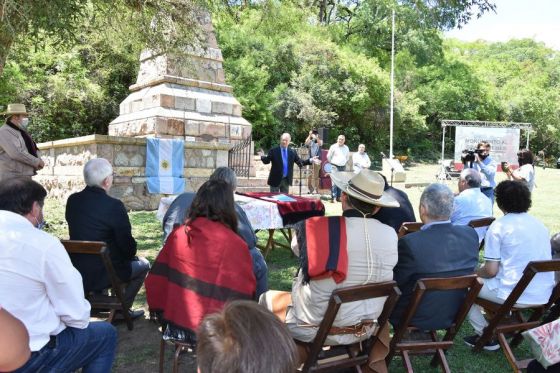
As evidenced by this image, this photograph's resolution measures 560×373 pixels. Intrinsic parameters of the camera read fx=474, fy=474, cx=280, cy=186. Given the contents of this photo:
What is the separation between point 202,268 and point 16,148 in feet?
15.2

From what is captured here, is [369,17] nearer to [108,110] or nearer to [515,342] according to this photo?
[108,110]

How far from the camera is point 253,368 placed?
41.8 inches

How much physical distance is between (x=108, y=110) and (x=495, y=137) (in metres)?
18.3

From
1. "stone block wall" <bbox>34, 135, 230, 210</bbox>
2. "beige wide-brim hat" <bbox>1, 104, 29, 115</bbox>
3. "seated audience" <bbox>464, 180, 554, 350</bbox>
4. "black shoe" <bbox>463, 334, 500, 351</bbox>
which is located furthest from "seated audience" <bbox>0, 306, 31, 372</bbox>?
"stone block wall" <bbox>34, 135, 230, 210</bbox>

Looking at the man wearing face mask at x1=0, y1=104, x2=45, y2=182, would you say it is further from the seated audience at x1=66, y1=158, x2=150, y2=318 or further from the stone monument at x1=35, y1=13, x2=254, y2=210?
the stone monument at x1=35, y1=13, x2=254, y2=210

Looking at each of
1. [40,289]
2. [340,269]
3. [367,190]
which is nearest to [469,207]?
[367,190]

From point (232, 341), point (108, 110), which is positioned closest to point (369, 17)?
point (108, 110)

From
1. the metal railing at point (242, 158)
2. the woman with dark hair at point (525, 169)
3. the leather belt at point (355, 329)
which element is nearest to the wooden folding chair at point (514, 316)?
the leather belt at point (355, 329)

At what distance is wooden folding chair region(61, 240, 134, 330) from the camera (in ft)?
9.95

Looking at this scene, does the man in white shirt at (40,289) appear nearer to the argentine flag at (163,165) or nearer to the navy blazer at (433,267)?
the navy blazer at (433,267)

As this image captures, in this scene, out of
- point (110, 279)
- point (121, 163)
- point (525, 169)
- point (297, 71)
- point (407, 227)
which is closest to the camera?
point (110, 279)

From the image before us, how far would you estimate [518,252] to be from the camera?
333 cm

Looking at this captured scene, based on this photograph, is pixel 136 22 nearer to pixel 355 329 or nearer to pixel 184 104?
pixel 184 104

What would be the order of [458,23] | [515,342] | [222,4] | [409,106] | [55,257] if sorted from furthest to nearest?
[409,106], [222,4], [458,23], [515,342], [55,257]
